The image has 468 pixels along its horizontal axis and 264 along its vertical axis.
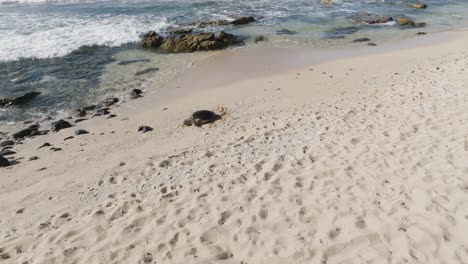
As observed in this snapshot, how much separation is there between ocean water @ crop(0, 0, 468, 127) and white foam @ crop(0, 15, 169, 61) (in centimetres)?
4

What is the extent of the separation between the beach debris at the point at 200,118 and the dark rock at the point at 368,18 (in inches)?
603

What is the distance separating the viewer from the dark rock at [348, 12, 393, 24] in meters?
22.3

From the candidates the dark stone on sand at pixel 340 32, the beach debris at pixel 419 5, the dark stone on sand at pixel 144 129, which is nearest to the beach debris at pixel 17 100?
the dark stone on sand at pixel 144 129

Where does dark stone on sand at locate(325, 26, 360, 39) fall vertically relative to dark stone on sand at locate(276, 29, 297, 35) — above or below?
below

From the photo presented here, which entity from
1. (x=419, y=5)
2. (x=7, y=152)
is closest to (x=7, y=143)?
(x=7, y=152)

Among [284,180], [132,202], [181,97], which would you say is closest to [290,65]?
[181,97]

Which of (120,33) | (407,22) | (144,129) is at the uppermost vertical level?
(120,33)

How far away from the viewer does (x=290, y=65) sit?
15.3 metres

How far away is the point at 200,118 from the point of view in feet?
34.1

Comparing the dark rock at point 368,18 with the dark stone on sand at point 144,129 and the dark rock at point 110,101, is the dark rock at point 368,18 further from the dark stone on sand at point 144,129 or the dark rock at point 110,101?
the dark stone on sand at point 144,129

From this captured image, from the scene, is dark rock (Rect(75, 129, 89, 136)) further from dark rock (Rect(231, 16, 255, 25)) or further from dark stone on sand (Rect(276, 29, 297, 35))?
dark rock (Rect(231, 16, 255, 25))

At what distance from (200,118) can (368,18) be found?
16784 millimetres

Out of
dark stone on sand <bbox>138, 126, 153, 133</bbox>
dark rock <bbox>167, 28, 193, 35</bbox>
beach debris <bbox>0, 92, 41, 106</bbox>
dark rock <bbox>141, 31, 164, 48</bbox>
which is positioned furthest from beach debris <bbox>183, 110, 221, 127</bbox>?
dark rock <bbox>167, 28, 193, 35</bbox>

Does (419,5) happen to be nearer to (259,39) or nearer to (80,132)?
(259,39)
